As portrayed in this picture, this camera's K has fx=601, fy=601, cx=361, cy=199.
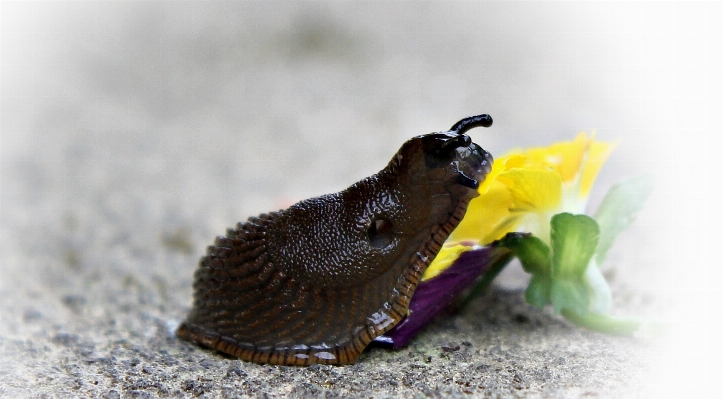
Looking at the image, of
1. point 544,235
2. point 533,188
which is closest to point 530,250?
point 544,235

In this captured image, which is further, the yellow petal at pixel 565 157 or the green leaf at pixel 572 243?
the yellow petal at pixel 565 157

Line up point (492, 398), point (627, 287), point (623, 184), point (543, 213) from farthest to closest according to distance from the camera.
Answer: point (627, 287)
point (623, 184)
point (543, 213)
point (492, 398)

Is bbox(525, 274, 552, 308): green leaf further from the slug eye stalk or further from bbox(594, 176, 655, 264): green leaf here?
the slug eye stalk

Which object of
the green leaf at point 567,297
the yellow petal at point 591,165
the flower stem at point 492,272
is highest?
the yellow petal at point 591,165

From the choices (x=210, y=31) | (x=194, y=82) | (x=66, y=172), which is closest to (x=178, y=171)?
(x=66, y=172)

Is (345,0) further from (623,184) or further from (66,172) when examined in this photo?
(623,184)

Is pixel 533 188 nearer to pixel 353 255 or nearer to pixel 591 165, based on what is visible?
pixel 591 165

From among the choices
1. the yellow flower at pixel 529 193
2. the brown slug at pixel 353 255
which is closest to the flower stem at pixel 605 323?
the yellow flower at pixel 529 193

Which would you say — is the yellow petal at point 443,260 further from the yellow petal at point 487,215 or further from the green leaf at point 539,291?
the green leaf at point 539,291
